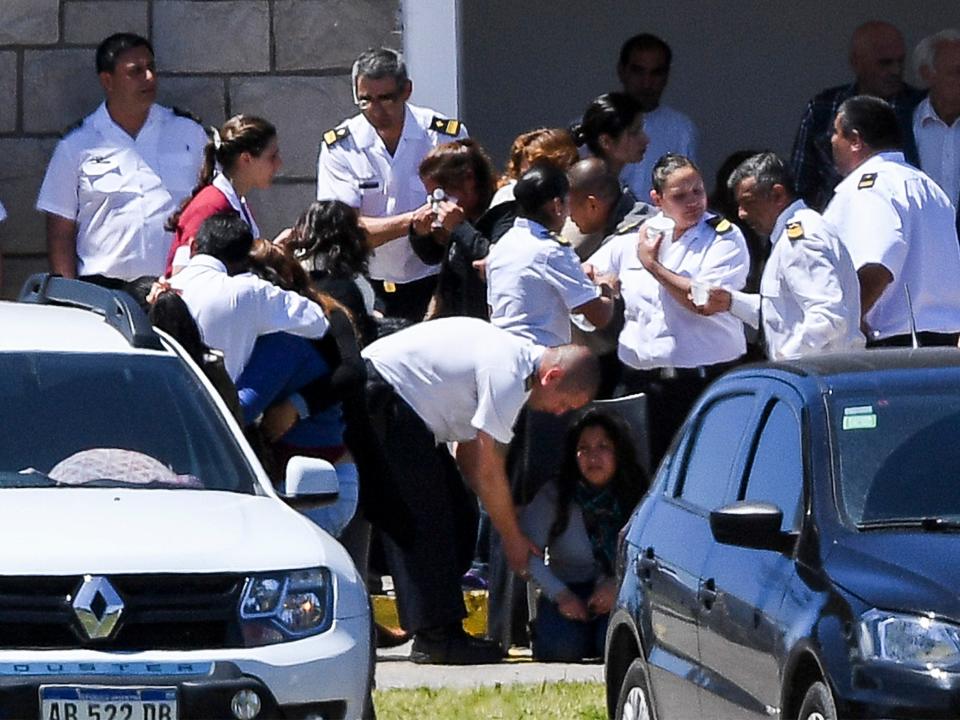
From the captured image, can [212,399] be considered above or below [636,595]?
above

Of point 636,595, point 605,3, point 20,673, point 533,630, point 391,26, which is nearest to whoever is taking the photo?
point 20,673

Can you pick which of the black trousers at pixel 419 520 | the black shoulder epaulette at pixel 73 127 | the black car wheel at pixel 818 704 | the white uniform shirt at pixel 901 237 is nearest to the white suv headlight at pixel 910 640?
the black car wheel at pixel 818 704

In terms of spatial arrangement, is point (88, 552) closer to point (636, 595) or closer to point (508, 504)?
A: point (636, 595)

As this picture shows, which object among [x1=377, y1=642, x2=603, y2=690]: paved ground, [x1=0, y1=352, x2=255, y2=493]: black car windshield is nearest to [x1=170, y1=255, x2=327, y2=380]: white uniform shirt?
[x1=377, y1=642, x2=603, y2=690]: paved ground

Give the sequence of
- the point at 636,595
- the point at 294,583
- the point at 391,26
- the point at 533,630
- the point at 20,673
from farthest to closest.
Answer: the point at 391,26, the point at 533,630, the point at 636,595, the point at 294,583, the point at 20,673

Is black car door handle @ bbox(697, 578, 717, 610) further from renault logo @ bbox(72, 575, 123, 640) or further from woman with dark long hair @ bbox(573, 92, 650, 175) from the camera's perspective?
woman with dark long hair @ bbox(573, 92, 650, 175)

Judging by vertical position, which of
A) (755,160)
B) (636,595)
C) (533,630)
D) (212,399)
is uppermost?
(755,160)

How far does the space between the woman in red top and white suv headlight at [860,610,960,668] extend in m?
5.33

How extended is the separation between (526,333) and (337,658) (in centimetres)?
387

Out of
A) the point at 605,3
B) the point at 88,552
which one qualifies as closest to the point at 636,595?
the point at 88,552

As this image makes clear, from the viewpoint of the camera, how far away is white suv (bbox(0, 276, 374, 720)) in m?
6.26

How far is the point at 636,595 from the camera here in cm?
748

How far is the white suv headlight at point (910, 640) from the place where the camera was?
18.3ft

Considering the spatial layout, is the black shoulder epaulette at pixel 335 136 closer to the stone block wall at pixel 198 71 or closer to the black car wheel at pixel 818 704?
the stone block wall at pixel 198 71
